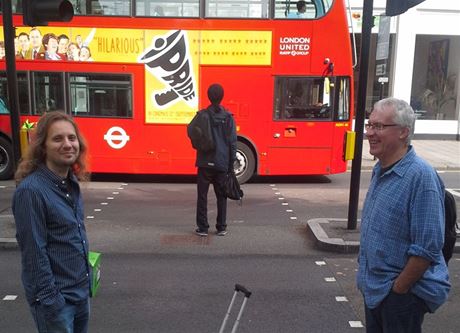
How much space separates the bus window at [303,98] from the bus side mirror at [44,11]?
523 cm

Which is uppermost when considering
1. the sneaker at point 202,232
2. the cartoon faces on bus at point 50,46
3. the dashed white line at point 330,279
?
the cartoon faces on bus at point 50,46

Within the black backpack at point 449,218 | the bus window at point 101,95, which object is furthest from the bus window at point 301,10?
the black backpack at point 449,218

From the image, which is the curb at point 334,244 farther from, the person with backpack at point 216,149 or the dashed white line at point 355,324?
the dashed white line at point 355,324

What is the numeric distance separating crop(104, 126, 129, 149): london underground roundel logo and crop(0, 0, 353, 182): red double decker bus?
2 cm

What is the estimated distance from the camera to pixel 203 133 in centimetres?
600

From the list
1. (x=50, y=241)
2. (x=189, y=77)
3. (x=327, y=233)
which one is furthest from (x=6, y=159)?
(x=50, y=241)

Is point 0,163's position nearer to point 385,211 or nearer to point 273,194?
point 273,194

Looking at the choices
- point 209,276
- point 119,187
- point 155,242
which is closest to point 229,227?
point 155,242

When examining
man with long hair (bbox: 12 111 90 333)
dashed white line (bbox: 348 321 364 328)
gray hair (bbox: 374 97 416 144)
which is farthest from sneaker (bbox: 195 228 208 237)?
gray hair (bbox: 374 97 416 144)

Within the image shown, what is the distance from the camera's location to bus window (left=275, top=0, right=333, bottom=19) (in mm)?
9562

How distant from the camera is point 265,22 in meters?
9.62

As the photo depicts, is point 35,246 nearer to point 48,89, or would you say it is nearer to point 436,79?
point 48,89

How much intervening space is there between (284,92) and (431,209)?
7.87 metres

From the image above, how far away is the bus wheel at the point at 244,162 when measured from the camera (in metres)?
9.98
